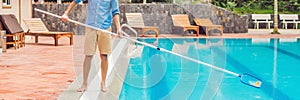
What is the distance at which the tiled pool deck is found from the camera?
5750mm

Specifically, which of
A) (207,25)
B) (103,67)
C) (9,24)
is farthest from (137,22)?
(103,67)

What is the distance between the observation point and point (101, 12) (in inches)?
216

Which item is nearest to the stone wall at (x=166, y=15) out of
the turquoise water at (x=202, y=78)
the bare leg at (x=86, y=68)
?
the turquoise water at (x=202, y=78)

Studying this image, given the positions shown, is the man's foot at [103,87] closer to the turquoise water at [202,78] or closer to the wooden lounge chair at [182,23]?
the turquoise water at [202,78]

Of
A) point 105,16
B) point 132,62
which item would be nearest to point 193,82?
point 105,16

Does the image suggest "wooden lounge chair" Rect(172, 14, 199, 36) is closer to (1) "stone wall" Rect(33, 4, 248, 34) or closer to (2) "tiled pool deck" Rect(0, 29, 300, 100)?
(1) "stone wall" Rect(33, 4, 248, 34)

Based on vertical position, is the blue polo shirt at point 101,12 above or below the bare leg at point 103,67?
above

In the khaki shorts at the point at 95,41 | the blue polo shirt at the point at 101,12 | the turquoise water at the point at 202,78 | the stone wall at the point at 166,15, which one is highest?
the stone wall at the point at 166,15

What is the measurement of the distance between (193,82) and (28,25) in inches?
312

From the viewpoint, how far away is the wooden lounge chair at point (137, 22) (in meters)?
16.6

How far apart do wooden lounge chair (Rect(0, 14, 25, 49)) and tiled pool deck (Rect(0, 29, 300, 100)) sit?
0.23 metres

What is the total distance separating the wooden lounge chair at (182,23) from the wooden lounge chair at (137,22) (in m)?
1.12

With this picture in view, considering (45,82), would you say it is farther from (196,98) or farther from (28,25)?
(28,25)

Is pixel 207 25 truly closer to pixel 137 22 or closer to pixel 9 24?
pixel 137 22
